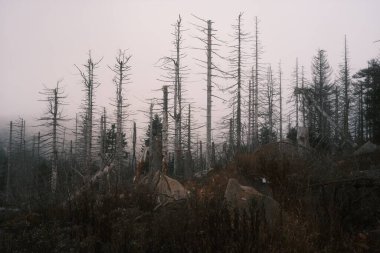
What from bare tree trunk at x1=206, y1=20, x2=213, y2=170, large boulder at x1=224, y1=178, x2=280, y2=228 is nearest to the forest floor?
large boulder at x1=224, y1=178, x2=280, y2=228

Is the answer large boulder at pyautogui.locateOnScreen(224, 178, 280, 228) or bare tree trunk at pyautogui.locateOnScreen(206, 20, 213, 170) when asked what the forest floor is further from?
bare tree trunk at pyautogui.locateOnScreen(206, 20, 213, 170)

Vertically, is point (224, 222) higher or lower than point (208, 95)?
lower

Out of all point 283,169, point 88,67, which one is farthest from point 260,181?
point 88,67

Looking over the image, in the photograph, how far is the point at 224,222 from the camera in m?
4.44

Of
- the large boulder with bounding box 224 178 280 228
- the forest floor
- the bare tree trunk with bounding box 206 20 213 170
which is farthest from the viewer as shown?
the bare tree trunk with bounding box 206 20 213 170

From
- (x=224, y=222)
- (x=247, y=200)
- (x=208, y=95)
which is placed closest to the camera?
(x=224, y=222)

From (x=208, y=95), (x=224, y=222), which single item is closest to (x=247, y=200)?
(x=224, y=222)

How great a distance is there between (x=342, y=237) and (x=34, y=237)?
5.13 meters

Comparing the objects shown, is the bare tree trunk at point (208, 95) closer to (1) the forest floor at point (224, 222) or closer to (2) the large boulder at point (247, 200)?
(1) the forest floor at point (224, 222)

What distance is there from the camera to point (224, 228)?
436 centimetres

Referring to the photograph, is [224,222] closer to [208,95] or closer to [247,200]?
[247,200]

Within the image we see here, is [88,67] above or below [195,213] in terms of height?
above

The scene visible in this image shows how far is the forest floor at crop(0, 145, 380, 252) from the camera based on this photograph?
4277 millimetres

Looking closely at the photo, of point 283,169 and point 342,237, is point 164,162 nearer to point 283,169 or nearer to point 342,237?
point 283,169
